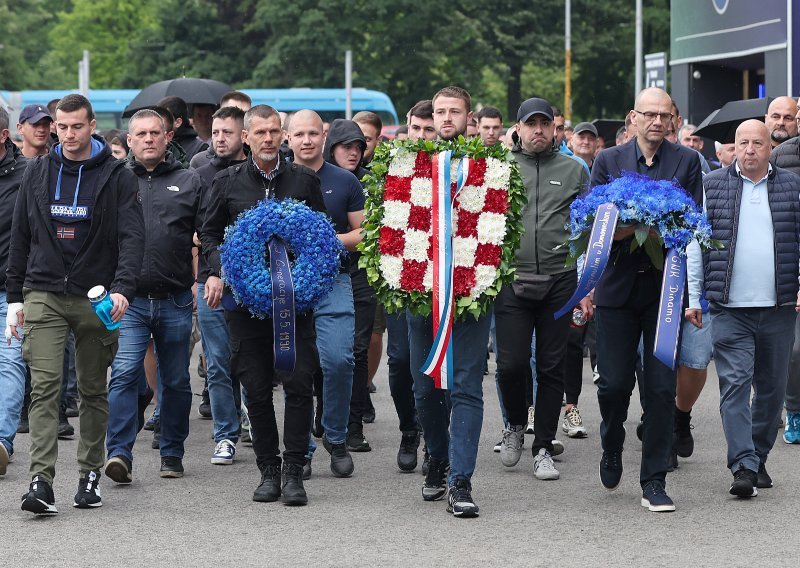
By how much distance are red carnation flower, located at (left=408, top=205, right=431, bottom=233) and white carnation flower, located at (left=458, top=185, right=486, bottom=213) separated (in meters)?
0.19

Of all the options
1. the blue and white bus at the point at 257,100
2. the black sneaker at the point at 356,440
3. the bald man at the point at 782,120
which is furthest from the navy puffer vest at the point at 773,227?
the blue and white bus at the point at 257,100

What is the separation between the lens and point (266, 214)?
791 centimetres

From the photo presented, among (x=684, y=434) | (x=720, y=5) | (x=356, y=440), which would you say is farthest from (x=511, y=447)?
(x=720, y=5)

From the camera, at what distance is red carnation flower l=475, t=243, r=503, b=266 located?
779 centimetres

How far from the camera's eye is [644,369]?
314 inches

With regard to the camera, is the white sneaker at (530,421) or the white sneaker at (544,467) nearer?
the white sneaker at (544,467)

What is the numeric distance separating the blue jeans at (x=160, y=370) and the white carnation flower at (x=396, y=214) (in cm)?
182

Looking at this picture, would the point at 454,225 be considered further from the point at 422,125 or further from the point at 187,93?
the point at 187,93

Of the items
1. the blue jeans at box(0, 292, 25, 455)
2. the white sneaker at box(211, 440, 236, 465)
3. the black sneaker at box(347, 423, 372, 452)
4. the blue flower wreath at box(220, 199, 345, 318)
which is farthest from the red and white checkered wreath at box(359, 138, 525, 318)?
the blue jeans at box(0, 292, 25, 455)

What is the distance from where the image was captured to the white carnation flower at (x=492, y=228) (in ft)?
25.5

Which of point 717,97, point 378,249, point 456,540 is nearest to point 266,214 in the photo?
point 378,249

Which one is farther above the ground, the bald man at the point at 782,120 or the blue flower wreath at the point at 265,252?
the bald man at the point at 782,120

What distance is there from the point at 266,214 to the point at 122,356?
1538 mm

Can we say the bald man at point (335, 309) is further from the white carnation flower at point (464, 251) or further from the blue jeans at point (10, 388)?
the blue jeans at point (10, 388)
